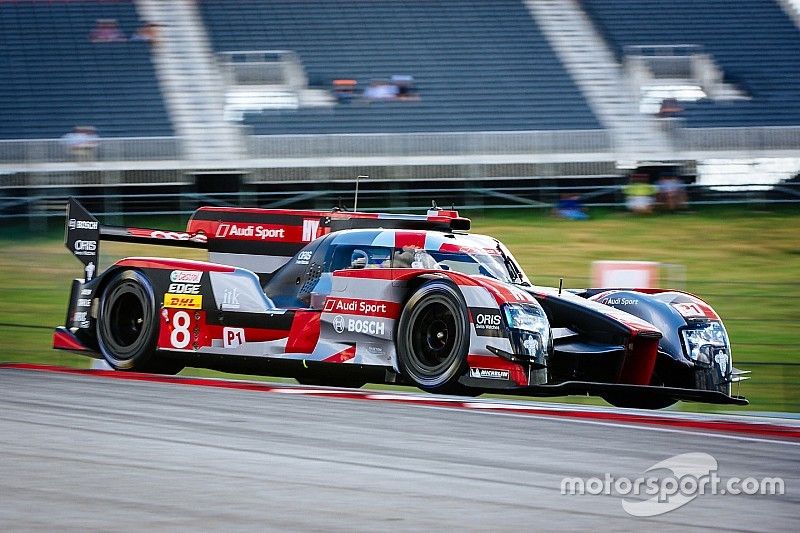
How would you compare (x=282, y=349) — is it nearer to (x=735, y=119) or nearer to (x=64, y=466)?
(x=64, y=466)

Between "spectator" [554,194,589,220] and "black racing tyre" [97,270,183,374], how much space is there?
11.2 metres

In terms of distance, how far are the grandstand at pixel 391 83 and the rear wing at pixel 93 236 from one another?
10820 millimetres

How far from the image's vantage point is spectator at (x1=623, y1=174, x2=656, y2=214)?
2036 centimetres

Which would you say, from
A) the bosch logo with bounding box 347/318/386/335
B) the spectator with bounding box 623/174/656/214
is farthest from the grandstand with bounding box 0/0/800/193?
the bosch logo with bounding box 347/318/386/335

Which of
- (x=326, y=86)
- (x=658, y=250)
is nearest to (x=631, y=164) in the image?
(x=658, y=250)

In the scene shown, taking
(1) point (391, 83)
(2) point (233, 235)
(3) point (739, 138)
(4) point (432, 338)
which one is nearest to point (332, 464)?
(4) point (432, 338)

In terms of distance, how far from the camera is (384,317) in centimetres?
845

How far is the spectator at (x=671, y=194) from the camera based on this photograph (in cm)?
2052

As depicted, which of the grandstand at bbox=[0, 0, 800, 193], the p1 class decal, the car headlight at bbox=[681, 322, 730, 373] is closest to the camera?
the car headlight at bbox=[681, 322, 730, 373]

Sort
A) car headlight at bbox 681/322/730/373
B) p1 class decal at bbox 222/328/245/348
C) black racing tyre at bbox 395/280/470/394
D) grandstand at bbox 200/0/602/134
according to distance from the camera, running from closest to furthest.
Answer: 1. black racing tyre at bbox 395/280/470/394
2. car headlight at bbox 681/322/730/373
3. p1 class decal at bbox 222/328/245/348
4. grandstand at bbox 200/0/602/134

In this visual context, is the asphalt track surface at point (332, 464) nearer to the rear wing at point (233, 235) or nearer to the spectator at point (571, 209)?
the rear wing at point (233, 235)

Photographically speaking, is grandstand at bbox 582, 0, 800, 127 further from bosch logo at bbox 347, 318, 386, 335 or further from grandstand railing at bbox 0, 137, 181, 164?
bosch logo at bbox 347, 318, 386, 335

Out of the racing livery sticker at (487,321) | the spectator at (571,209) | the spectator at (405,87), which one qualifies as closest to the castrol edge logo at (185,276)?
the racing livery sticker at (487,321)

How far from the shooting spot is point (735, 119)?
23.5 metres
